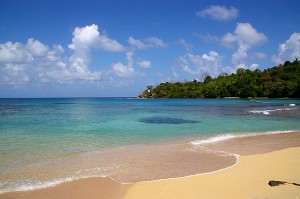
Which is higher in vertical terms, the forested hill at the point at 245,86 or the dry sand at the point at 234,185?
the forested hill at the point at 245,86

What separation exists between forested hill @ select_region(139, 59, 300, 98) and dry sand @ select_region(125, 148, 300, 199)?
95324 mm

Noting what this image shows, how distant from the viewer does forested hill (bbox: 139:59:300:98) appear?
99562 millimetres

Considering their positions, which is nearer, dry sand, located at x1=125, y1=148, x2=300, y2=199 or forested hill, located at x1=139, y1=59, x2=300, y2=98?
dry sand, located at x1=125, y1=148, x2=300, y2=199

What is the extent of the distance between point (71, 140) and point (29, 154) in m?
3.53

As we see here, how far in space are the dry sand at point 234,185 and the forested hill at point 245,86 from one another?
9532 centimetres

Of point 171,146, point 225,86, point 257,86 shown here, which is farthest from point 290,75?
point 171,146

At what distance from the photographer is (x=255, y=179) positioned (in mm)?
7246

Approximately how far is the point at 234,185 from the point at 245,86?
372 ft

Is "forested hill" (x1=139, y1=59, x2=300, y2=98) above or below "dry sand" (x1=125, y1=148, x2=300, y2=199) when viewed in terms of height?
above

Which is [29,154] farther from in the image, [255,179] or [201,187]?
[255,179]

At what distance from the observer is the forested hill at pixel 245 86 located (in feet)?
327

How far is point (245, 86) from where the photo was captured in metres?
114

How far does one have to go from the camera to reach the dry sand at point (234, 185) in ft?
20.4

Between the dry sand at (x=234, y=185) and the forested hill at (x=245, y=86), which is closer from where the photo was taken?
the dry sand at (x=234, y=185)
